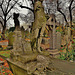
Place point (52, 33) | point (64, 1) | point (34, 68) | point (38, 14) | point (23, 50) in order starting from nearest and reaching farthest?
point (34, 68) → point (23, 50) → point (38, 14) → point (52, 33) → point (64, 1)

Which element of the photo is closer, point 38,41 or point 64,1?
point 38,41

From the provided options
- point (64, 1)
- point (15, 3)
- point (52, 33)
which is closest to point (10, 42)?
point (52, 33)

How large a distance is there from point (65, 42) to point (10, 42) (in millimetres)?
6612

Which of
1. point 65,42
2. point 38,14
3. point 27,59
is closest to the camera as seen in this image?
point 27,59

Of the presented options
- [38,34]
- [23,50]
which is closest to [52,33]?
[38,34]

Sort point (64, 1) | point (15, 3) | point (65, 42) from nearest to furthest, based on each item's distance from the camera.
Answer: point (65, 42), point (15, 3), point (64, 1)

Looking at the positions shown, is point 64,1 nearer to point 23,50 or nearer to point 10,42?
point 10,42

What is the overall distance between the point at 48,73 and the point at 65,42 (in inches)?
239

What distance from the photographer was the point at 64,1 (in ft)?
51.0

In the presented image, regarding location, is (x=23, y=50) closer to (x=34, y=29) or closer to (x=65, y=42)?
(x=34, y=29)

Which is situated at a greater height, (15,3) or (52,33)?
(15,3)

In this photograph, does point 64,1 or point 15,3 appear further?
point 64,1

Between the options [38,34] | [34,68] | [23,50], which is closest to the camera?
[34,68]

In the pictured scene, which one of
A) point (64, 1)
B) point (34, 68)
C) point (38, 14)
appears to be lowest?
point (34, 68)
